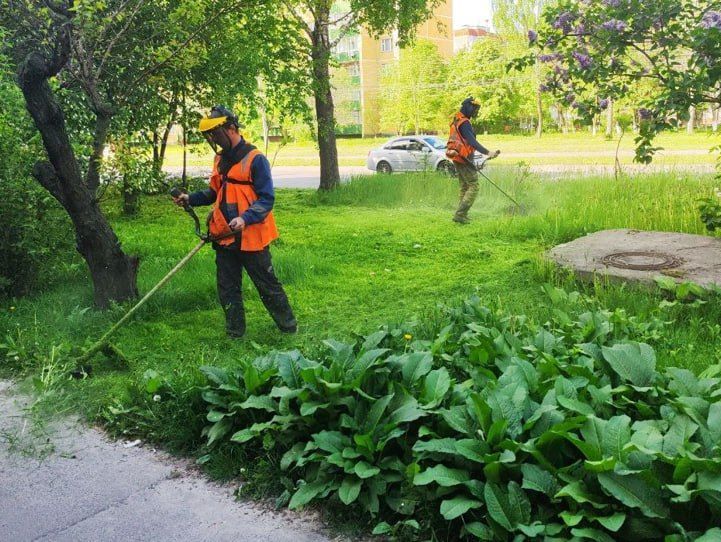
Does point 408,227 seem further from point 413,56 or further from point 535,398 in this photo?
point 413,56

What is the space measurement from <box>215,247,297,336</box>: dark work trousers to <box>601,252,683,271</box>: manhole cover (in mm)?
3002

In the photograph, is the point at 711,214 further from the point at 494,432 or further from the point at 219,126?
the point at 494,432

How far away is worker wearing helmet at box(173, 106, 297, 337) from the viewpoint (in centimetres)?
554

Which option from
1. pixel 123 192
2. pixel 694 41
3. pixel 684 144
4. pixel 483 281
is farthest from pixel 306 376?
pixel 684 144

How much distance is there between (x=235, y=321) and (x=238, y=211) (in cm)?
94

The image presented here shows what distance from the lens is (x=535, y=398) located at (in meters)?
3.48

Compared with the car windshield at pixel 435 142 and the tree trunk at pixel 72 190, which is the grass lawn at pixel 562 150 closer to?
the car windshield at pixel 435 142

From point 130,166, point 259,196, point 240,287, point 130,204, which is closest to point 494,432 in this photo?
point 259,196

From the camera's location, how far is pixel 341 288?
752 centimetres

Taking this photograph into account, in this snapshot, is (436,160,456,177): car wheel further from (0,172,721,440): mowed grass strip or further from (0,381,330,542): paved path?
(0,381,330,542): paved path

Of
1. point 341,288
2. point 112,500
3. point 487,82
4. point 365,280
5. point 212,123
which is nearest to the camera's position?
point 112,500

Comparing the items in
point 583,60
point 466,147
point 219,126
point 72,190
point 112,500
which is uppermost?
point 583,60

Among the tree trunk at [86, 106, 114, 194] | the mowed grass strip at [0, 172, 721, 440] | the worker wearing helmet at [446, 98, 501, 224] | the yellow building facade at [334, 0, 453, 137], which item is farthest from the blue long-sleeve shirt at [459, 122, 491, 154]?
the yellow building facade at [334, 0, 453, 137]

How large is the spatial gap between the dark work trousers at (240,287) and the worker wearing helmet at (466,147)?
211 inches
